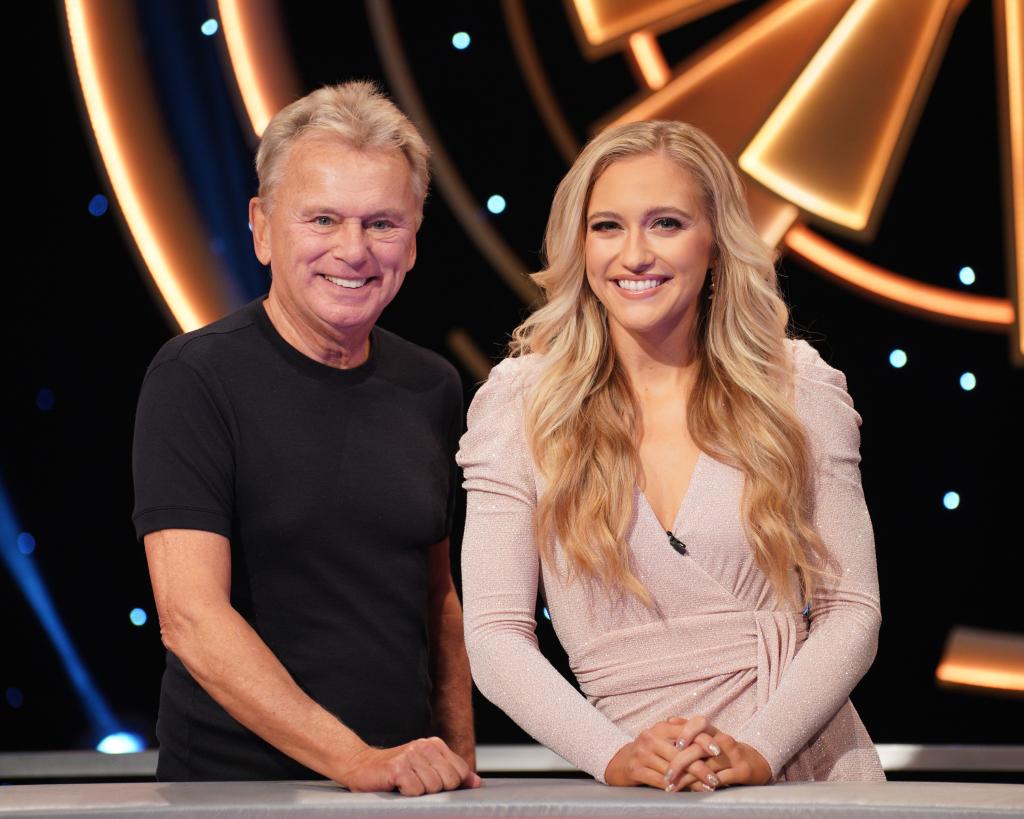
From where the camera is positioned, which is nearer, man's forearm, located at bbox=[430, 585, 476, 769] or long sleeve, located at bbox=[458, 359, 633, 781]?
long sleeve, located at bbox=[458, 359, 633, 781]

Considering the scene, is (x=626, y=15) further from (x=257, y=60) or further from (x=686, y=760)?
(x=686, y=760)

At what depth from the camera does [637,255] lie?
1865mm

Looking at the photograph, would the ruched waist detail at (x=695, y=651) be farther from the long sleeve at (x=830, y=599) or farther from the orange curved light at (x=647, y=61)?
the orange curved light at (x=647, y=61)

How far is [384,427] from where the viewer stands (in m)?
2.09

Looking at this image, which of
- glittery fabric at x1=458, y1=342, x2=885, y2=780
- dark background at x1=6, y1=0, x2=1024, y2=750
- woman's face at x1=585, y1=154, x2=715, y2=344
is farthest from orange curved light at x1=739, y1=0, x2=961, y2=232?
glittery fabric at x1=458, y1=342, x2=885, y2=780

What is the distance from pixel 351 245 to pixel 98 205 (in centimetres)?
163

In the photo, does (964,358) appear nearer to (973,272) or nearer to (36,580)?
(973,272)

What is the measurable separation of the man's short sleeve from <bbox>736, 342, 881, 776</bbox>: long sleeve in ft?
2.65

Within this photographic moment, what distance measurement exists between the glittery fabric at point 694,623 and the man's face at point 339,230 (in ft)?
1.15

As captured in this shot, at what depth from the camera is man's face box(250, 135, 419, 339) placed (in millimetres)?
2018

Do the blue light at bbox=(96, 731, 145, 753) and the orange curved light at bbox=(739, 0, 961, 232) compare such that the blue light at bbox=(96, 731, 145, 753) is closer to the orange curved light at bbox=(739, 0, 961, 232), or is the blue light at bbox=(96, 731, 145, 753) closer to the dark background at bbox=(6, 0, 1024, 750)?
the dark background at bbox=(6, 0, 1024, 750)

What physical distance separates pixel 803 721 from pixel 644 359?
578 millimetres

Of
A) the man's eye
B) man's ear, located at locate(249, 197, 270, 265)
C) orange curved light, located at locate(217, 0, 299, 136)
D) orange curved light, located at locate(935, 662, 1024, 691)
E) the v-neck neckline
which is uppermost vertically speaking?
orange curved light, located at locate(217, 0, 299, 136)

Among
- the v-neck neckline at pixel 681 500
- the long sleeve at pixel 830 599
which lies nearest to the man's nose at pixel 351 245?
the v-neck neckline at pixel 681 500
